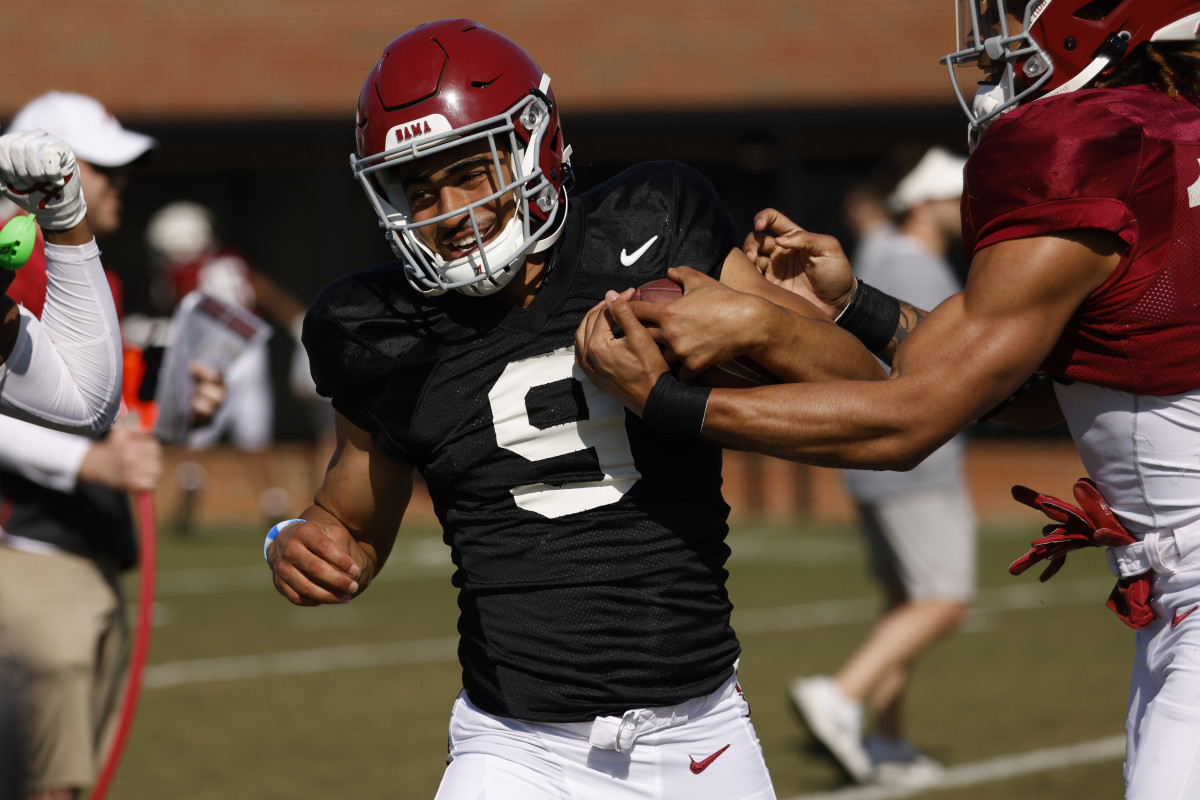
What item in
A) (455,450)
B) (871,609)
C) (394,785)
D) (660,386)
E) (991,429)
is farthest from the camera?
(991,429)

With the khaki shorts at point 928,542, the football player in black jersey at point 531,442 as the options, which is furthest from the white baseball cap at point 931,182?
the football player in black jersey at point 531,442

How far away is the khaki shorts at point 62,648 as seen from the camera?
4.09 meters

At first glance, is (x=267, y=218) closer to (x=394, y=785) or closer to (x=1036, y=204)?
(x=394, y=785)

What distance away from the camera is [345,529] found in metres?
3.10

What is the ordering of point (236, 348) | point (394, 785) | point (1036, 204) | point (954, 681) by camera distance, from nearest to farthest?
point (1036, 204) → point (236, 348) → point (394, 785) → point (954, 681)

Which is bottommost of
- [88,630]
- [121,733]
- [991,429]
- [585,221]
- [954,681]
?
[991,429]

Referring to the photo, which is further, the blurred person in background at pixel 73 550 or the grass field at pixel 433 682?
the grass field at pixel 433 682

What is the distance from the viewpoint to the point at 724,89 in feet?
48.3

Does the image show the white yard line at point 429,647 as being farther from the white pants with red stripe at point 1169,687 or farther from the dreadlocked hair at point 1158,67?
the dreadlocked hair at point 1158,67

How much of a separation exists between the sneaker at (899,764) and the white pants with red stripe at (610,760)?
2995 millimetres

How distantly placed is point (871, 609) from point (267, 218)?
29.0 ft

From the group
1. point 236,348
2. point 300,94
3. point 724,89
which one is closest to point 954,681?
point 236,348

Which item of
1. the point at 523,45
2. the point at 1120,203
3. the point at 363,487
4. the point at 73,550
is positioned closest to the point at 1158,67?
the point at 1120,203

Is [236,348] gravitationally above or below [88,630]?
above
